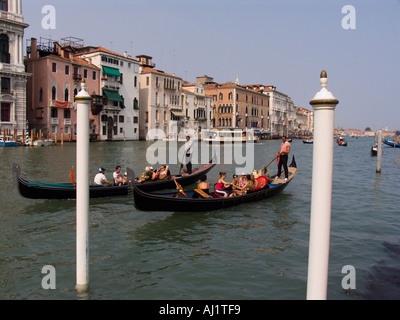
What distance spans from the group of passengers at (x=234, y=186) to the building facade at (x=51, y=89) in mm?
23309

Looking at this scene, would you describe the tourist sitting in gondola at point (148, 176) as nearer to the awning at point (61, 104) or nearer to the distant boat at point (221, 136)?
the awning at point (61, 104)

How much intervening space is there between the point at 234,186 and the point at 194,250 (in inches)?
137

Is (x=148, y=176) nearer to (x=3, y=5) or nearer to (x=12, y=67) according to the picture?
(x=12, y=67)

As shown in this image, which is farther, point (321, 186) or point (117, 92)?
point (117, 92)

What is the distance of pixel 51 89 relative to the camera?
29906 mm

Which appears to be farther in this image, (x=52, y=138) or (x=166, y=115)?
(x=166, y=115)

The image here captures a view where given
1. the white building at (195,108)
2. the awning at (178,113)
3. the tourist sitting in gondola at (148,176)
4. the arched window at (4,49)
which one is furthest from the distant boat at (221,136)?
the tourist sitting in gondola at (148,176)

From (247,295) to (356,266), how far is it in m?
2.02

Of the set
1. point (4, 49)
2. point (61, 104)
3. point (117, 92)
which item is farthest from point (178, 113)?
point (4, 49)

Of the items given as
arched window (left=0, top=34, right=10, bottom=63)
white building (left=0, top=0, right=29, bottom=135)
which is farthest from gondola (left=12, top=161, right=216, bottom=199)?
arched window (left=0, top=34, right=10, bottom=63)
